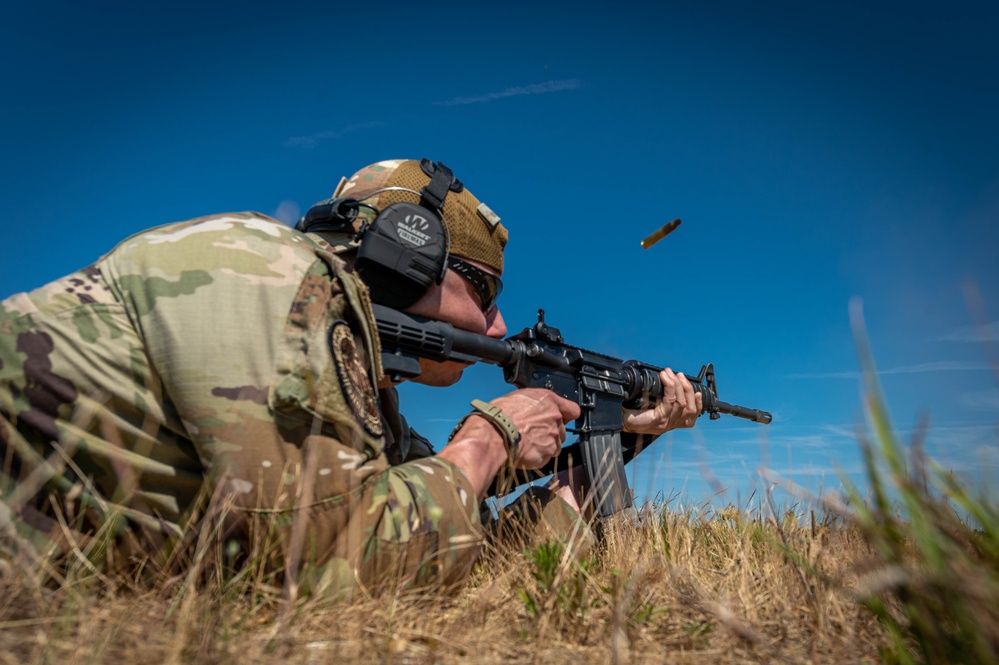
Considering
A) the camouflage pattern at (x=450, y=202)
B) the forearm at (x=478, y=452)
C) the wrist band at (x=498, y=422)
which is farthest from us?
the camouflage pattern at (x=450, y=202)

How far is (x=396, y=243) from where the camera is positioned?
322 centimetres

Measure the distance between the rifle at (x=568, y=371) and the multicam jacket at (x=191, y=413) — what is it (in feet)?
3.05

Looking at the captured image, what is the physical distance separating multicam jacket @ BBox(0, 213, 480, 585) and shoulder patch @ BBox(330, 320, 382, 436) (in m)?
0.01

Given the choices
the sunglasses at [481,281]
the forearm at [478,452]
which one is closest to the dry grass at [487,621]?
the forearm at [478,452]

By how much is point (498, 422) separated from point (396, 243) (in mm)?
977

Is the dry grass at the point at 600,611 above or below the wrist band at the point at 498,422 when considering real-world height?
below

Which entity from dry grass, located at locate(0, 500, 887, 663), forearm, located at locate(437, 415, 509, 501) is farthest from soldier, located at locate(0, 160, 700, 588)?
forearm, located at locate(437, 415, 509, 501)

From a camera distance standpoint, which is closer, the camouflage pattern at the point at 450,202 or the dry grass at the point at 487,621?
→ the dry grass at the point at 487,621

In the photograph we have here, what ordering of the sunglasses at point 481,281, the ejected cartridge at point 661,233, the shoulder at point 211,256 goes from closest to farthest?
the shoulder at point 211,256
the sunglasses at point 481,281
the ejected cartridge at point 661,233

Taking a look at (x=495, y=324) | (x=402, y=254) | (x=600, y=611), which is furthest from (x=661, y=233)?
(x=600, y=611)

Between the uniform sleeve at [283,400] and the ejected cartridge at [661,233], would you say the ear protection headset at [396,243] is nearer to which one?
the uniform sleeve at [283,400]

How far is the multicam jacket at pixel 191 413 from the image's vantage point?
213 centimetres

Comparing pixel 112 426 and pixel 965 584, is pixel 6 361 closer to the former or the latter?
pixel 112 426

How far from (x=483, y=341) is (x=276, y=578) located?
2016mm
